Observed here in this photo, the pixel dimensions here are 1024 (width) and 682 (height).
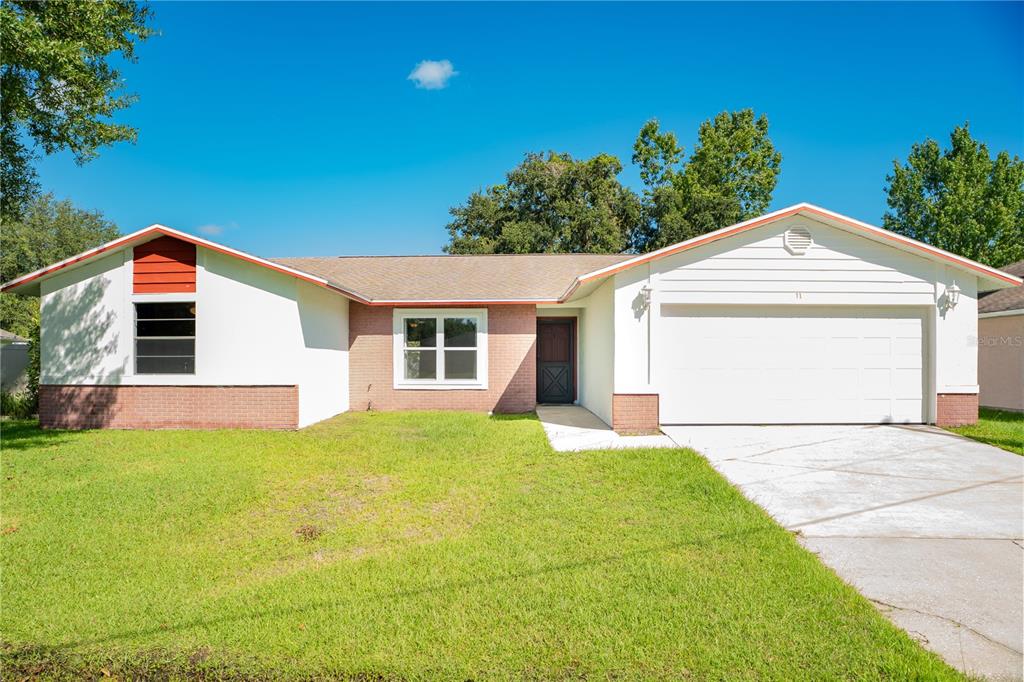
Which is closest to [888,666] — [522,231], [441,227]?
[522,231]

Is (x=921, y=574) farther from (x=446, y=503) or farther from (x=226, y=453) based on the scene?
(x=226, y=453)

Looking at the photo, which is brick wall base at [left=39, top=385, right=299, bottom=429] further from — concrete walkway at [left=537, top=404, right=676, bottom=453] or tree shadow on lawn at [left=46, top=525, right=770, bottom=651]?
tree shadow on lawn at [left=46, top=525, right=770, bottom=651]

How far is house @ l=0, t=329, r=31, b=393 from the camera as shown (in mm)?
15586

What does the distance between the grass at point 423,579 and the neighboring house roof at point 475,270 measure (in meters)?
4.55

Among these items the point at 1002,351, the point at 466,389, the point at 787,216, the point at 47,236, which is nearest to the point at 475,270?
the point at 466,389

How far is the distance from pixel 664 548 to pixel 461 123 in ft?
64.3

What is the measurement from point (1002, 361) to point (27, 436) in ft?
70.2

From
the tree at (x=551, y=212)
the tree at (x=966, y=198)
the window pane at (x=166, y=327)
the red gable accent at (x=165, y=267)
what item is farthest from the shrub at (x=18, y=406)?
the tree at (x=966, y=198)

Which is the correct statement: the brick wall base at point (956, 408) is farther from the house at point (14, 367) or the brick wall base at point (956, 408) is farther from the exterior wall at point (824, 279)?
the house at point (14, 367)

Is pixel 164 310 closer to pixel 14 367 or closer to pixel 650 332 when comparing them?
pixel 14 367

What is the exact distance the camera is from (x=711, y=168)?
3350cm

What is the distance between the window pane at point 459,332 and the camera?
13.8m

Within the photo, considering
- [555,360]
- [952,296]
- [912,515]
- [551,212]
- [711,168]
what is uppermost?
[711,168]

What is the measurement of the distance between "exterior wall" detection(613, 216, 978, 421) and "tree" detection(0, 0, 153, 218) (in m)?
11.0
